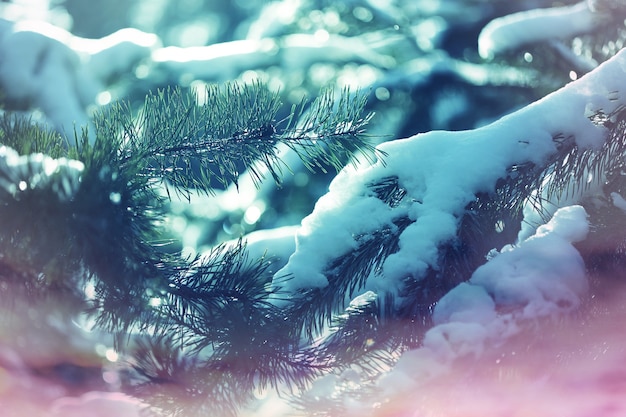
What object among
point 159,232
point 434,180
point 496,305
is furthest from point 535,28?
point 159,232

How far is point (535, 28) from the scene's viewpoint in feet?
7.18

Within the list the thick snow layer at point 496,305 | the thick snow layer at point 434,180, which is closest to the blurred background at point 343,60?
the thick snow layer at point 434,180

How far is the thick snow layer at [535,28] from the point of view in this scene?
206 centimetres

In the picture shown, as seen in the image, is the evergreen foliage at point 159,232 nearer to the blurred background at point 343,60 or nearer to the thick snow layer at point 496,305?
the thick snow layer at point 496,305

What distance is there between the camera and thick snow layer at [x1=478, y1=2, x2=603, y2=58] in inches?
81.0

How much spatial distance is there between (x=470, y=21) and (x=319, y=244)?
7.90 feet

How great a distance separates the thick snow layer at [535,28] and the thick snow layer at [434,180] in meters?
1.11

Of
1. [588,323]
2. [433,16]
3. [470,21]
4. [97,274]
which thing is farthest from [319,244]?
[433,16]

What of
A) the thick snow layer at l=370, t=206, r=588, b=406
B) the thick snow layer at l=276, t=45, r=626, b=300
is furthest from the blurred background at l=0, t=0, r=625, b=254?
the thick snow layer at l=370, t=206, r=588, b=406

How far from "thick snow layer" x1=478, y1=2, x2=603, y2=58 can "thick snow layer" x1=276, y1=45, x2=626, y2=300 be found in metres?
1.11

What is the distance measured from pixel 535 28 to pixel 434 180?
5.44ft

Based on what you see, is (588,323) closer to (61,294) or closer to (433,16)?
(61,294)

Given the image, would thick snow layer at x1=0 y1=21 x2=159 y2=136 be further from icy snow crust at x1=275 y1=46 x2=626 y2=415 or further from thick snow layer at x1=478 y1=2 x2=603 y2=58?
thick snow layer at x1=478 y1=2 x2=603 y2=58

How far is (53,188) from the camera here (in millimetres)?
645
